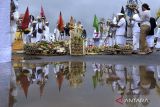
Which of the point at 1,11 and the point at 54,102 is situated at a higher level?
the point at 1,11

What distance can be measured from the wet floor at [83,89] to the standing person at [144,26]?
8.26 m

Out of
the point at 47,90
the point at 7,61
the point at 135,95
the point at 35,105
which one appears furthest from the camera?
the point at 7,61

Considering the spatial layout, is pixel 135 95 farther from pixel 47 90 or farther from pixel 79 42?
pixel 79 42

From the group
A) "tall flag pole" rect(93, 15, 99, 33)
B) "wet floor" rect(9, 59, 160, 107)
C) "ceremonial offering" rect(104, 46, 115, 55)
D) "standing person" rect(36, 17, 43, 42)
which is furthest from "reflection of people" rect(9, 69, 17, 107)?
"tall flag pole" rect(93, 15, 99, 33)

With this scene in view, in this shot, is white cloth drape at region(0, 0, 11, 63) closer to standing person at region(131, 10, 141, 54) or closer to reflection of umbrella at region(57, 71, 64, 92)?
reflection of umbrella at region(57, 71, 64, 92)

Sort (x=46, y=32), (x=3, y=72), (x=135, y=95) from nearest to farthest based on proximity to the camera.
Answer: (x=135, y=95), (x=3, y=72), (x=46, y=32)

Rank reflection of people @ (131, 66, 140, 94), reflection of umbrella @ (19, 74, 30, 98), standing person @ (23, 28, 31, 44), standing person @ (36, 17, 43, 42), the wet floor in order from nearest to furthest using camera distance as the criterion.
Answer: the wet floor < reflection of people @ (131, 66, 140, 94) < reflection of umbrella @ (19, 74, 30, 98) < standing person @ (23, 28, 31, 44) < standing person @ (36, 17, 43, 42)

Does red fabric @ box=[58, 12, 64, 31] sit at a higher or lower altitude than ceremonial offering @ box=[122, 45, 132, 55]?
higher

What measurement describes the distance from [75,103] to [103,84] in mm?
2057

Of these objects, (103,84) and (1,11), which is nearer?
(103,84)

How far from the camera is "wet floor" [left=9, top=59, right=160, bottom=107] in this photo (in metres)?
6.09

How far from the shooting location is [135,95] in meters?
6.62

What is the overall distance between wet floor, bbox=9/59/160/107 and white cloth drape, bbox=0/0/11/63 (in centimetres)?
254

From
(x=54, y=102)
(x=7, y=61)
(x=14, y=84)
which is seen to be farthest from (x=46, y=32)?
(x=54, y=102)
